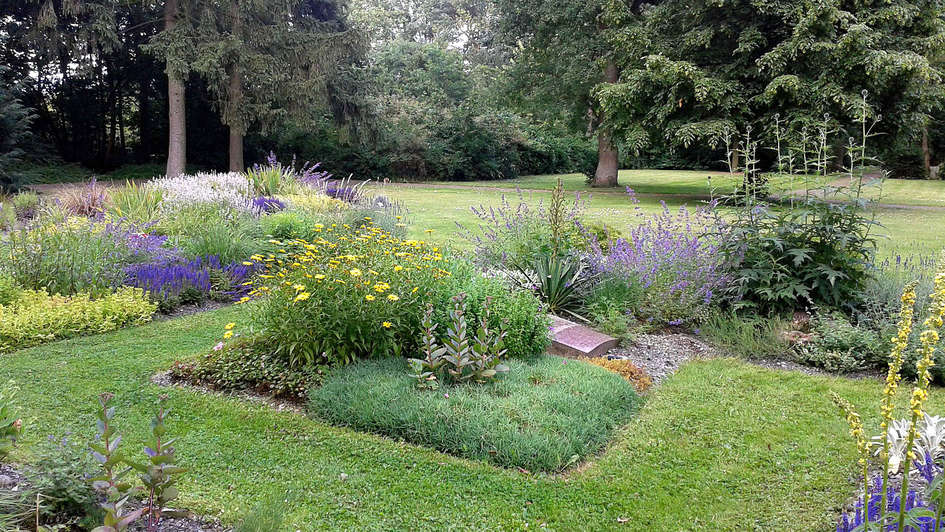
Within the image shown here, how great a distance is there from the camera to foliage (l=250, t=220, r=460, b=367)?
391cm

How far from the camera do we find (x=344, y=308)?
12.9 feet

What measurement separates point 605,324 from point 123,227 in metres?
5.24

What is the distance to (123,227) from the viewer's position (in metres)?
6.73

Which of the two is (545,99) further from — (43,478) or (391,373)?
(43,478)

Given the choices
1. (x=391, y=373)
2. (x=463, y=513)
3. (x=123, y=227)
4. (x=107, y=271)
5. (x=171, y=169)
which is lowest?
(x=463, y=513)

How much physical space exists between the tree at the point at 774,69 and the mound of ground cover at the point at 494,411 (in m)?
11.3

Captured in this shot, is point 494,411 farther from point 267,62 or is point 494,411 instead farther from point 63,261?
point 267,62

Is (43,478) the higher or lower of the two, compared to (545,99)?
lower

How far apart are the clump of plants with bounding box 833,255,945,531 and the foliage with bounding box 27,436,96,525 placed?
8.02 ft

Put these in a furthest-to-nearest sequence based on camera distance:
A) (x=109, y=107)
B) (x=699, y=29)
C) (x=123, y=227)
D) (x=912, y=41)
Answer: (x=109, y=107)
(x=699, y=29)
(x=912, y=41)
(x=123, y=227)

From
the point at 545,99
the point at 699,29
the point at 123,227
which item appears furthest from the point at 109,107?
the point at 699,29

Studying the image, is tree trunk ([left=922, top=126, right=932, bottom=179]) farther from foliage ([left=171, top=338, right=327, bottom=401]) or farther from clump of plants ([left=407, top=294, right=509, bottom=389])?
foliage ([left=171, top=338, right=327, bottom=401])

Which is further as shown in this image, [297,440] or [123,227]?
[123,227]

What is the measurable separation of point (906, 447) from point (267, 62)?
1790 centimetres
